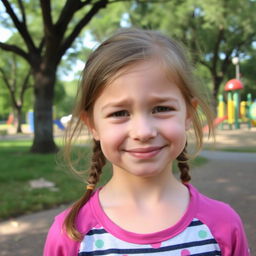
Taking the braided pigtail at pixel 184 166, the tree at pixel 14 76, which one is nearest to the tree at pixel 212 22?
the tree at pixel 14 76

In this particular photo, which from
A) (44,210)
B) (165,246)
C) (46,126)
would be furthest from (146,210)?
(46,126)

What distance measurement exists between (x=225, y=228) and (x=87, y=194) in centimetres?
51

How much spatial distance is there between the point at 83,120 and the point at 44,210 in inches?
133

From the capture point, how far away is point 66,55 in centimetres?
2369

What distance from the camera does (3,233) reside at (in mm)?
3729

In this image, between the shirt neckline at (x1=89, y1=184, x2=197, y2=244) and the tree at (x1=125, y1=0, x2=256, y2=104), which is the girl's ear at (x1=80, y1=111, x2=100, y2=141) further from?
the tree at (x1=125, y1=0, x2=256, y2=104)

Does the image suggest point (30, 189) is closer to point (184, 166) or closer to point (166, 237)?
point (184, 166)

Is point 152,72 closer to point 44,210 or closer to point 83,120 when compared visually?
point 83,120

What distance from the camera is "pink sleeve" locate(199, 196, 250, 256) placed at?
1.24m

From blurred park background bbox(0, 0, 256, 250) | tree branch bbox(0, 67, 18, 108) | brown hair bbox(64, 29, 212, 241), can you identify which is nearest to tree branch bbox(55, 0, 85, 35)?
blurred park background bbox(0, 0, 256, 250)

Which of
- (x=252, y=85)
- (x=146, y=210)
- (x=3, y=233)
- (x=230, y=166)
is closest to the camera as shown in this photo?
(x=146, y=210)

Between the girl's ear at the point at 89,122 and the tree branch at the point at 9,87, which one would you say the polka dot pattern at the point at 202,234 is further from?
the tree branch at the point at 9,87

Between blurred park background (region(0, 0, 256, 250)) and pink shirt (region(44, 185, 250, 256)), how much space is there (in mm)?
534

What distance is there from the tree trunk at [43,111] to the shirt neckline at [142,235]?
847 centimetres
